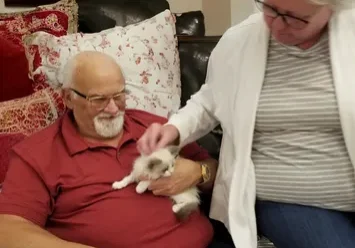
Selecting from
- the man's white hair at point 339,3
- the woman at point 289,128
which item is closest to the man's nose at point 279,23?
the woman at point 289,128

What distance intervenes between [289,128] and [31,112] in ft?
2.77

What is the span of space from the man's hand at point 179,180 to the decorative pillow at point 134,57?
1.10 feet

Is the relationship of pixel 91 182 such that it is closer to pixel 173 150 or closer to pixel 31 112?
pixel 173 150

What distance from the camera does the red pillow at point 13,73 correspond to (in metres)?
2.02

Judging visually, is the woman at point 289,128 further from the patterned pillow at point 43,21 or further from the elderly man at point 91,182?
the patterned pillow at point 43,21

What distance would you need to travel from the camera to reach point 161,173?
1703 millimetres

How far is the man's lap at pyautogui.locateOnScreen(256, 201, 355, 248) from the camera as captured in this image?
1.57 m

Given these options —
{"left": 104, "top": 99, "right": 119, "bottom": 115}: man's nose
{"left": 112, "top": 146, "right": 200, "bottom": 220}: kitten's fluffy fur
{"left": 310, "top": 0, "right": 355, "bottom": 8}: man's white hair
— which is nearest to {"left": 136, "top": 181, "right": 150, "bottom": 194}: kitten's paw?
{"left": 112, "top": 146, "right": 200, "bottom": 220}: kitten's fluffy fur

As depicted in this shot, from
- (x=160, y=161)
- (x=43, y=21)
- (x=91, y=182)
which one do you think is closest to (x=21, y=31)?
(x=43, y=21)

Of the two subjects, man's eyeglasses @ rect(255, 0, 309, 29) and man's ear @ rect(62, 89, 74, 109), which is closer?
man's eyeglasses @ rect(255, 0, 309, 29)

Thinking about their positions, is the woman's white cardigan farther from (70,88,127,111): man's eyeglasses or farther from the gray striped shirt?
(70,88,127,111): man's eyeglasses

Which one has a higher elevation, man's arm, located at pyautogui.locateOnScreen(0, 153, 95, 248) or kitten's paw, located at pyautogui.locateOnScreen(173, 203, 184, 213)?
man's arm, located at pyautogui.locateOnScreen(0, 153, 95, 248)

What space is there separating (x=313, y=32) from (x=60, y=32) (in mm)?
1034

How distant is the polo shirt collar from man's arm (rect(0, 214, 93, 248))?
282 mm
